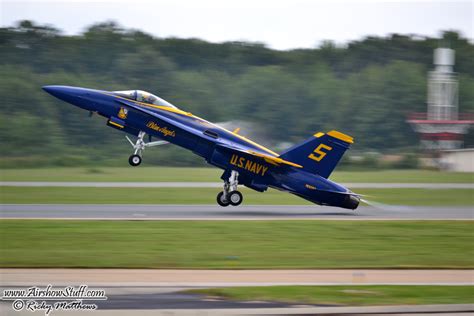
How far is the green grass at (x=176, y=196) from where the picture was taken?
97.1ft

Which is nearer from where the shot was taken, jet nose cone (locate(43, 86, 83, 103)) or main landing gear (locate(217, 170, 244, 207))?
jet nose cone (locate(43, 86, 83, 103))

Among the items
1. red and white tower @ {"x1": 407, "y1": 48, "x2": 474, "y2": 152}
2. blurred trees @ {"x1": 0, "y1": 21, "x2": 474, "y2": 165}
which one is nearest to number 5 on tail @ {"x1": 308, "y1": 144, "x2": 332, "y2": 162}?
blurred trees @ {"x1": 0, "y1": 21, "x2": 474, "y2": 165}

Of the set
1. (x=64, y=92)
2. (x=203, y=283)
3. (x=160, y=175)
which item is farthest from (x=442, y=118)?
(x=203, y=283)

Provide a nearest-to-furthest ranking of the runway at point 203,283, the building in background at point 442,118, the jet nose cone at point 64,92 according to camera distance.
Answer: the runway at point 203,283 < the jet nose cone at point 64,92 < the building in background at point 442,118

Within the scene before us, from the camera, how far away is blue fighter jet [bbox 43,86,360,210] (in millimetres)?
26500

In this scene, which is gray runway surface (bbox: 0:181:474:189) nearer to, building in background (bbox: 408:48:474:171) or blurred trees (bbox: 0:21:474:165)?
blurred trees (bbox: 0:21:474:165)

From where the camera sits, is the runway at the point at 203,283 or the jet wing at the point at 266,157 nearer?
the runway at the point at 203,283

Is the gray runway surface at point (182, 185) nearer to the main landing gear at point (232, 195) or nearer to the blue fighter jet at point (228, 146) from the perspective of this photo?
the blue fighter jet at point (228, 146)

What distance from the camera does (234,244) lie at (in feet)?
64.4

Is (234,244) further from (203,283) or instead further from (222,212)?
(222,212)

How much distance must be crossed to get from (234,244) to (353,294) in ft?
20.3

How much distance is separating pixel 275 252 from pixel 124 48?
6014 centimetres

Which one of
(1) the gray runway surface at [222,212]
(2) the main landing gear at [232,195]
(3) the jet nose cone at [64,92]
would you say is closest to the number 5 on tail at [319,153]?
(1) the gray runway surface at [222,212]

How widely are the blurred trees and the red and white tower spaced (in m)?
3.61
